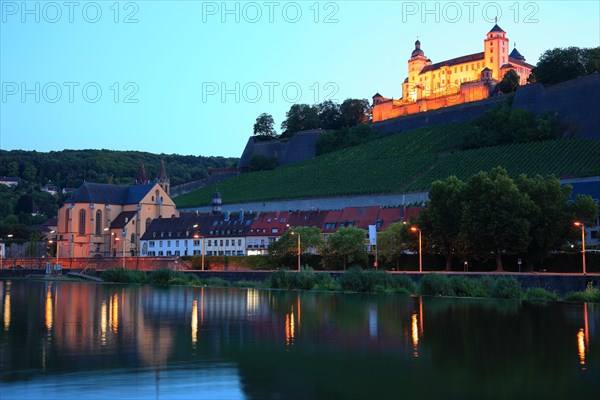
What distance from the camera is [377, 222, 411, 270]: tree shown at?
214 feet

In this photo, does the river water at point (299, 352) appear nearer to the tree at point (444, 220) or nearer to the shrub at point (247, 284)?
the shrub at point (247, 284)

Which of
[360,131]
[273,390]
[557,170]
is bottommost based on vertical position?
[273,390]

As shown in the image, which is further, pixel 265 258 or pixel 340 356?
pixel 265 258

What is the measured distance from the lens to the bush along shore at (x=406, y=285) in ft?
148

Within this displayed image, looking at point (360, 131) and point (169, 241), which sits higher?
point (360, 131)

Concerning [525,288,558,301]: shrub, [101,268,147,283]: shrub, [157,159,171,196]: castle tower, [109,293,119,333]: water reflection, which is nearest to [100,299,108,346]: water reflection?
[109,293,119,333]: water reflection

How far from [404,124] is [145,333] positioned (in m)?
118

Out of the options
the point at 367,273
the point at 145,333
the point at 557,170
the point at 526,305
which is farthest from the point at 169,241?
the point at 145,333

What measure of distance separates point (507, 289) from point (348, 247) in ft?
77.3

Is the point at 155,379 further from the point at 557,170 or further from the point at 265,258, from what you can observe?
the point at 557,170

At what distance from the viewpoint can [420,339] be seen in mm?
25109

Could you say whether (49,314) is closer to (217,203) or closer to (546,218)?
(546,218)

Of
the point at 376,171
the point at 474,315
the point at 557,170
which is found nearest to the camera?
the point at 474,315

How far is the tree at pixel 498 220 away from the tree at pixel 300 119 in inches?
3941
